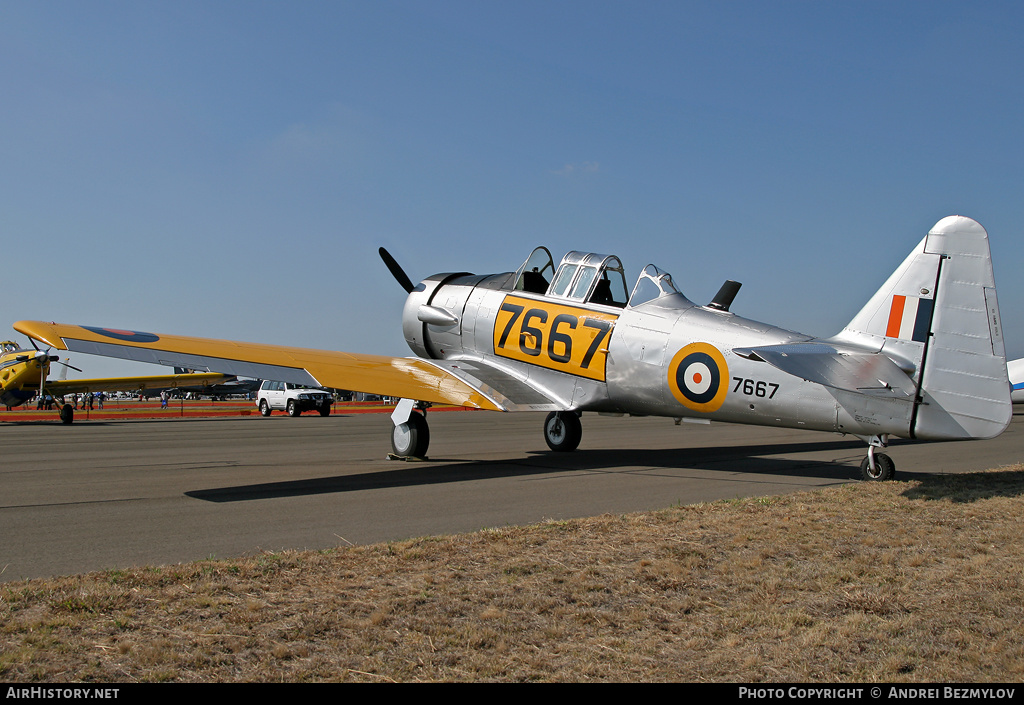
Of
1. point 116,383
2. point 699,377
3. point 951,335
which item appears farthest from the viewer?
point 116,383

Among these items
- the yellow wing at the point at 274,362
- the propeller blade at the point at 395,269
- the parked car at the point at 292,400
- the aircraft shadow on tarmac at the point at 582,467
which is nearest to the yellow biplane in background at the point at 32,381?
the parked car at the point at 292,400

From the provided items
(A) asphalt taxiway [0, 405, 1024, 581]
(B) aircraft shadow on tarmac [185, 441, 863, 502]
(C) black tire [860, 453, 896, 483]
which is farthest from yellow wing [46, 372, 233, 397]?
(C) black tire [860, 453, 896, 483]

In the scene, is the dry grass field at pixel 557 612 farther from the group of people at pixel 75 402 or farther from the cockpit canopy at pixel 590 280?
the group of people at pixel 75 402

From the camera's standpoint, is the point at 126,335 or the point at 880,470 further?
the point at 126,335

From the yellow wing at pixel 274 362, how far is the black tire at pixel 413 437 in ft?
2.63

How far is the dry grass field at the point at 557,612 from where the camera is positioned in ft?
9.71

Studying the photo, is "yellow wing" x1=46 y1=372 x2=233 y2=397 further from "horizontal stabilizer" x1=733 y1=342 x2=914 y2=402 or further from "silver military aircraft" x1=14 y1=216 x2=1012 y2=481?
"horizontal stabilizer" x1=733 y1=342 x2=914 y2=402

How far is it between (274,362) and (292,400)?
82.1ft

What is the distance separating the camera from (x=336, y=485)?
8750 mm

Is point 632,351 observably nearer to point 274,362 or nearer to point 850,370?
point 850,370

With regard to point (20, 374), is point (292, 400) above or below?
below

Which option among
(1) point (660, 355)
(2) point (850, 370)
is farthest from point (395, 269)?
(2) point (850, 370)

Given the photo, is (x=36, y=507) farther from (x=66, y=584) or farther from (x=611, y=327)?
(x=611, y=327)

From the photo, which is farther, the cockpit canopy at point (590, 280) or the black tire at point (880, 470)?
the cockpit canopy at point (590, 280)
